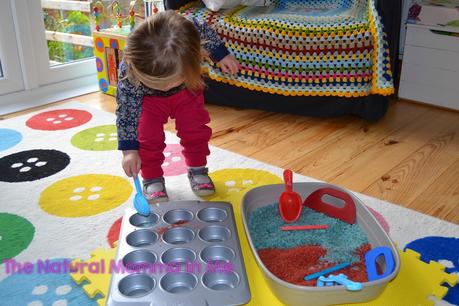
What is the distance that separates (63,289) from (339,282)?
479 mm

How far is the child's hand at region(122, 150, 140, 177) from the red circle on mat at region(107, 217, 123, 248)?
0.40 feet

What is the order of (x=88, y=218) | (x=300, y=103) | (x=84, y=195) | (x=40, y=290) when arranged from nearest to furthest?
(x=40, y=290) < (x=88, y=218) < (x=84, y=195) < (x=300, y=103)

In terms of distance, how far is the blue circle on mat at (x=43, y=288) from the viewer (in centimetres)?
81

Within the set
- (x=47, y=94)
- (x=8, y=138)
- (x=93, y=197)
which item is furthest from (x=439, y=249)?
(x=47, y=94)

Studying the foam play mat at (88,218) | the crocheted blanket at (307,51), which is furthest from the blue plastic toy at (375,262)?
the crocheted blanket at (307,51)

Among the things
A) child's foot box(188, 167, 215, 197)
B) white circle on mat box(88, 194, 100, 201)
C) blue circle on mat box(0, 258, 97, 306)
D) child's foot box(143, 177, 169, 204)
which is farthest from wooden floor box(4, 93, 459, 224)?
blue circle on mat box(0, 258, 97, 306)

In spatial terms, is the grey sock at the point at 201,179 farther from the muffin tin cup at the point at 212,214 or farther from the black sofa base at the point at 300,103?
the black sofa base at the point at 300,103

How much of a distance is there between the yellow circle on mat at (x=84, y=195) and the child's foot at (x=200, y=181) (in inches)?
6.3

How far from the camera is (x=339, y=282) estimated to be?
73 centimetres

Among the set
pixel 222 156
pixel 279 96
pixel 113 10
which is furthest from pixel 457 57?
pixel 113 10

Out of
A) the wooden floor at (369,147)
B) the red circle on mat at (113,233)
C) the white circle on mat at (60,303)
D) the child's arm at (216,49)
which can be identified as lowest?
the wooden floor at (369,147)

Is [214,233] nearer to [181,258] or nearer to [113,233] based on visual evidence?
[181,258]

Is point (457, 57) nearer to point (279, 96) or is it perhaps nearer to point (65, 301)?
point (279, 96)

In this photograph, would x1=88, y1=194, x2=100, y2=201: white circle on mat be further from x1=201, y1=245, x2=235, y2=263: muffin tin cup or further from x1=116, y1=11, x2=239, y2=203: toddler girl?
x1=201, y1=245, x2=235, y2=263: muffin tin cup
